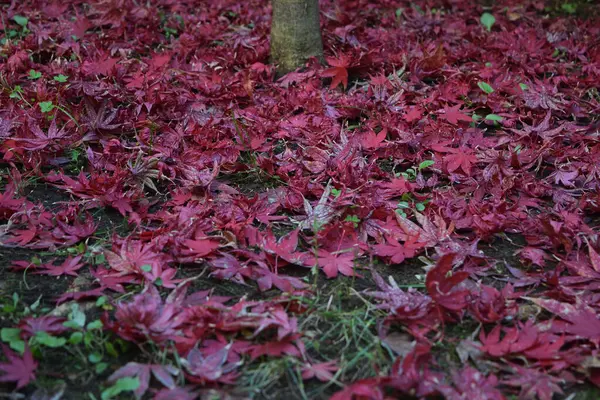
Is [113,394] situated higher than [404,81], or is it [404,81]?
[404,81]

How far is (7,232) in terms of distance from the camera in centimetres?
202

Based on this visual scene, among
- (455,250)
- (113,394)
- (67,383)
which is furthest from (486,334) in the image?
(67,383)

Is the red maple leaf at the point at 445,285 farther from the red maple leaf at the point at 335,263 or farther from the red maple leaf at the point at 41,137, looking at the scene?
the red maple leaf at the point at 41,137

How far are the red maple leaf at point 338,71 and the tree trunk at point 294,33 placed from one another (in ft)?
0.61

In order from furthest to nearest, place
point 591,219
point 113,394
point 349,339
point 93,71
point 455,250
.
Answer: point 93,71
point 591,219
point 455,250
point 349,339
point 113,394

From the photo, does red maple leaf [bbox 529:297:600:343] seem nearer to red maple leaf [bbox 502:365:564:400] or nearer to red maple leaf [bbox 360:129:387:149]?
red maple leaf [bbox 502:365:564:400]

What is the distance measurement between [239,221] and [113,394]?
2.43ft

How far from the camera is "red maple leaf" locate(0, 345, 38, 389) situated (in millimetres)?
1481

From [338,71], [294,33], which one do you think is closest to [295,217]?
[338,71]

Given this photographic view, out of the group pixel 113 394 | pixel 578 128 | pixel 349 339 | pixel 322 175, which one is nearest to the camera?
pixel 113 394

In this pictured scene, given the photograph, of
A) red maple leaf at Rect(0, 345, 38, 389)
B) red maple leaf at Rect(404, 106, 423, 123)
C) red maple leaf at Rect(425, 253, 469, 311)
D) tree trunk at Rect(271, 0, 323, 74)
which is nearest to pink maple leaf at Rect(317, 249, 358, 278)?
red maple leaf at Rect(425, 253, 469, 311)

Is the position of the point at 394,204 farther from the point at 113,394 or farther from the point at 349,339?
the point at 113,394

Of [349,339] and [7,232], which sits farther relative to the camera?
[7,232]

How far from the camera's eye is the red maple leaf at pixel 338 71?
9.98ft
